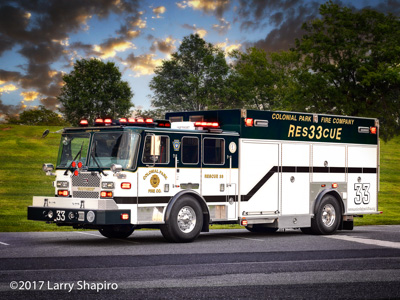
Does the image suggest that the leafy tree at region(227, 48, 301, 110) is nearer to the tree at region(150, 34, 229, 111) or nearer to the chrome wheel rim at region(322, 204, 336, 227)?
the tree at region(150, 34, 229, 111)

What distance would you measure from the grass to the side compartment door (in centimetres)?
691

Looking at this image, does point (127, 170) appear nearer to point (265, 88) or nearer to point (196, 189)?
point (196, 189)

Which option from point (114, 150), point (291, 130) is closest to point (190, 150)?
point (114, 150)

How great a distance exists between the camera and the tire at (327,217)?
58.5 feet

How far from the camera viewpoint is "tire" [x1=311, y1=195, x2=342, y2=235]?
58.5 feet

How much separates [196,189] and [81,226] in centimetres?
279

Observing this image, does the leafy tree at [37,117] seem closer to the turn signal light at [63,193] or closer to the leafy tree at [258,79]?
the leafy tree at [258,79]

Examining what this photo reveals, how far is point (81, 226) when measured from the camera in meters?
14.3

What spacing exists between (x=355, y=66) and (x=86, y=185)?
2398 centimetres

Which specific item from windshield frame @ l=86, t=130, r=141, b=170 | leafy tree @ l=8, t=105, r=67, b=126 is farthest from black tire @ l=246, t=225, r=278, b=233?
leafy tree @ l=8, t=105, r=67, b=126

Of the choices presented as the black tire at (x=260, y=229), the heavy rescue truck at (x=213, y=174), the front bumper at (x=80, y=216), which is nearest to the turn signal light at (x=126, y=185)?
the heavy rescue truck at (x=213, y=174)

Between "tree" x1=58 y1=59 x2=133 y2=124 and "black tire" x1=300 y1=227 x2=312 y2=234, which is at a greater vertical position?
"tree" x1=58 y1=59 x2=133 y2=124

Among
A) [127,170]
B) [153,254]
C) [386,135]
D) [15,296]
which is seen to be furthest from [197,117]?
[386,135]

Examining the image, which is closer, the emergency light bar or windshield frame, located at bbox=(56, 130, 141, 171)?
windshield frame, located at bbox=(56, 130, 141, 171)
